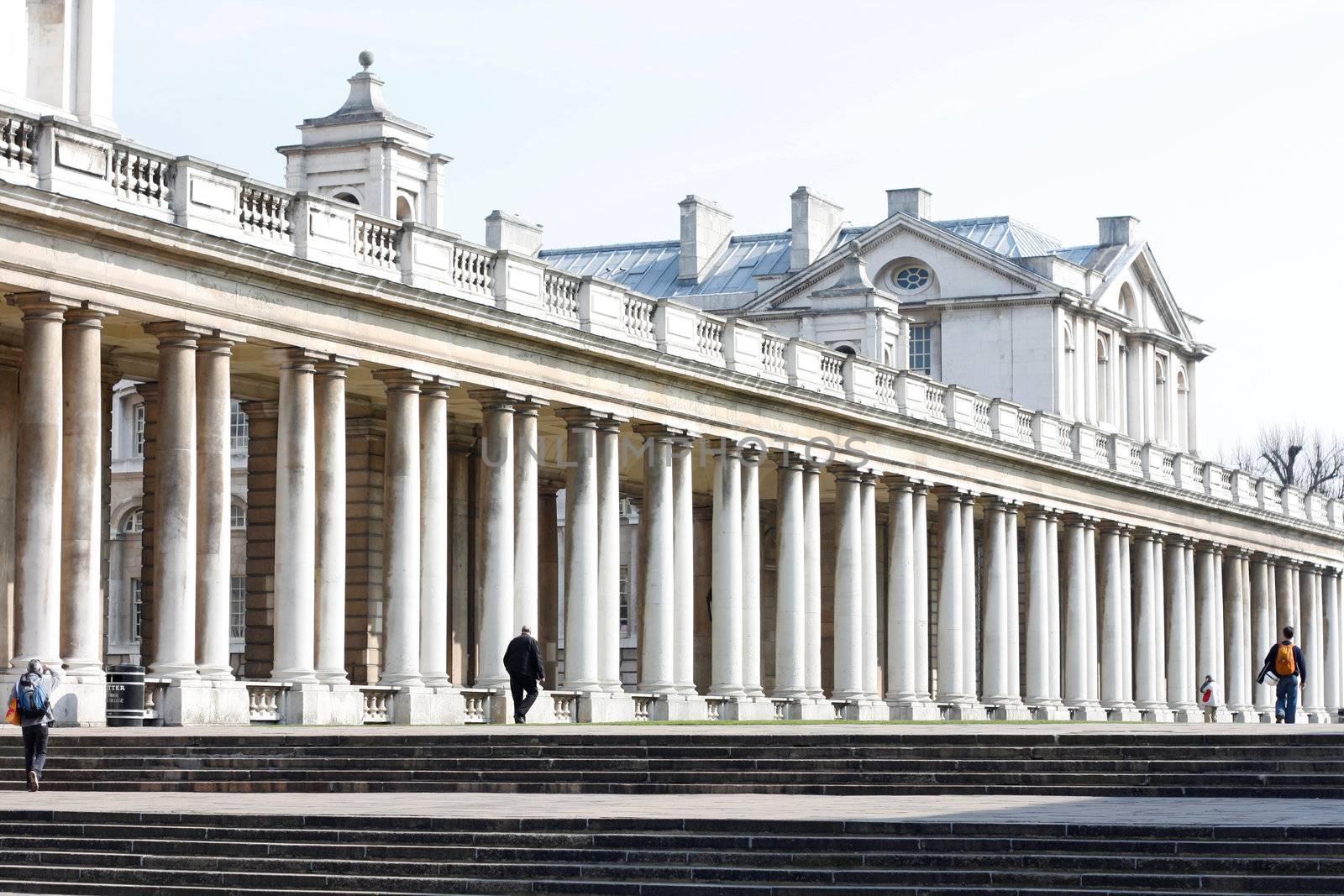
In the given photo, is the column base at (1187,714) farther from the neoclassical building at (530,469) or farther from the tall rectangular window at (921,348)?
the tall rectangular window at (921,348)

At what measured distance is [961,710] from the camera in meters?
63.8

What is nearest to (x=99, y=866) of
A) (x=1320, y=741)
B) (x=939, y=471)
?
(x=1320, y=741)

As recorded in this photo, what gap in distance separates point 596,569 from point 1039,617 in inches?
967

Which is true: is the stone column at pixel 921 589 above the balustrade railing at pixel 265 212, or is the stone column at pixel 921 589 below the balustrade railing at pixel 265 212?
below

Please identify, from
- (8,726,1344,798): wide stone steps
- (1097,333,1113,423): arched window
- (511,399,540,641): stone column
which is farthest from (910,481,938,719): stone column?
(8,726,1344,798): wide stone steps

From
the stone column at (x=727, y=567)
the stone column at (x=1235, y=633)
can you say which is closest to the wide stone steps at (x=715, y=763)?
the stone column at (x=727, y=567)

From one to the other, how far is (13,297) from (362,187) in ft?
105

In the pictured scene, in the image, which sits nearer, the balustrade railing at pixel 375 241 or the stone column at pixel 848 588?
the balustrade railing at pixel 375 241

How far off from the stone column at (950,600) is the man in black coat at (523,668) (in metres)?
24.8

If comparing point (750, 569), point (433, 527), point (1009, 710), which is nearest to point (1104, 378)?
point (1009, 710)

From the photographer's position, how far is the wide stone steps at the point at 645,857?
65.5 feet

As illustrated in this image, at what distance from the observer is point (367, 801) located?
25.8 meters

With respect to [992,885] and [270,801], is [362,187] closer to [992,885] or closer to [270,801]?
[270,801]

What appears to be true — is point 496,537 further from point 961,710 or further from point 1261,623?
point 1261,623
